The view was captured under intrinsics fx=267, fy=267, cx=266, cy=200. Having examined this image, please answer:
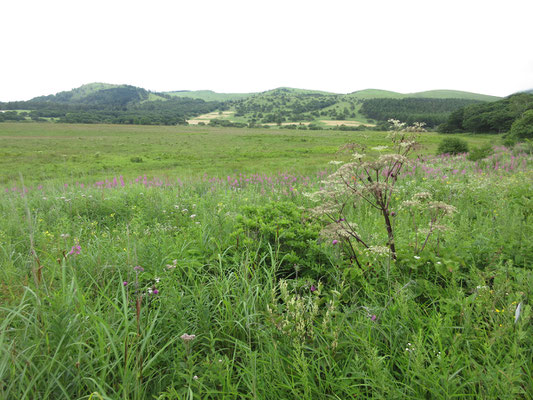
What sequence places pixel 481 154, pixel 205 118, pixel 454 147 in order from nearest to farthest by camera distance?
pixel 481 154, pixel 454 147, pixel 205 118

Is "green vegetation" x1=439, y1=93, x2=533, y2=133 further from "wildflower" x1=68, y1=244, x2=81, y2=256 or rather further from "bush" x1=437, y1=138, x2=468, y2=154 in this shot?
"wildflower" x1=68, y1=244, x2=81, y2=256

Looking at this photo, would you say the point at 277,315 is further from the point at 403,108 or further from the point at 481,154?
the point at 403,108

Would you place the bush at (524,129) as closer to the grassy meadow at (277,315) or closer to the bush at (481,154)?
the bush at (481,154)

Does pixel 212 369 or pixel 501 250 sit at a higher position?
pixel 501 250

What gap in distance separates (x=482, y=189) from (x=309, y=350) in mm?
7426

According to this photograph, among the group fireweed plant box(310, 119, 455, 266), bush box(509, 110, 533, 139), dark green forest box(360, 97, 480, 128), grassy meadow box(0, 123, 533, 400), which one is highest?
dark green forest box(360, 97, 480, 128)

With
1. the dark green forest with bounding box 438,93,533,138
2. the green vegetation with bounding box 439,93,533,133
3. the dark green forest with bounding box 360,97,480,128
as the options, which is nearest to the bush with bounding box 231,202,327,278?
the dark green forest with bounding box 438,93,533,138

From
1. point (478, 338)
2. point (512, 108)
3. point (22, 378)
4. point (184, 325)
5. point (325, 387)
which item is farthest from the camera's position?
point (512, 108)

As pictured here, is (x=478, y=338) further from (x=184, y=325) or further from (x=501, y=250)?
(x=184, y=325)

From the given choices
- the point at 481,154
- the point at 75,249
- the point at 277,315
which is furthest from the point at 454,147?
the point at 75,249

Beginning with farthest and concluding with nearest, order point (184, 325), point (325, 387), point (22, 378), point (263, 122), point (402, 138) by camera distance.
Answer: point (263, 122) < point (402, 138) < point (184, 325) < point (325, 387) < point (22, 378)

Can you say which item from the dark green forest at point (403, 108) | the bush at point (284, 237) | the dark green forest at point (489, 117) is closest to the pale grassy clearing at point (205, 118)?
the dark green forest at point (403, 108)

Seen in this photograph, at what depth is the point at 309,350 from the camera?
A: 221 centimetres

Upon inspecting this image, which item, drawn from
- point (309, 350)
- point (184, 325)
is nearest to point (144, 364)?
point (184, 325)
